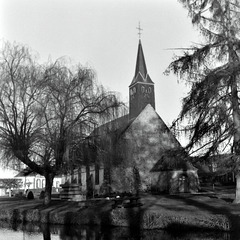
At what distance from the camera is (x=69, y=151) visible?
22109 millimetres

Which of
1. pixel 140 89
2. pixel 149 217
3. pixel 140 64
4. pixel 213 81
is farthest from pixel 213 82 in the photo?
pixel 140 64

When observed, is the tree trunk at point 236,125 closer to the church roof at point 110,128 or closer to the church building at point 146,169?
the church roof at point 110,128

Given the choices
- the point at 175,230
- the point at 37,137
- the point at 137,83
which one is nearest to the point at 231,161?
the point at 175,230

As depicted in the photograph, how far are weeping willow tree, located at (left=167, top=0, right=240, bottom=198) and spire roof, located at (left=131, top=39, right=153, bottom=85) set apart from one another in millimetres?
40849

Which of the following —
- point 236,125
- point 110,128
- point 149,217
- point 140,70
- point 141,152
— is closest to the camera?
point 149,217

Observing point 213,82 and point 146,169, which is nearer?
point 213,82

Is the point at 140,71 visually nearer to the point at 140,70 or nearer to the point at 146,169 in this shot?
the point at 140,70

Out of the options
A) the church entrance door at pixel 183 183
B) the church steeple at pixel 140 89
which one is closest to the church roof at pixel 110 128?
the church entrance door at pixel 183 183

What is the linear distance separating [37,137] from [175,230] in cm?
999

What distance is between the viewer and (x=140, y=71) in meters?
62.3

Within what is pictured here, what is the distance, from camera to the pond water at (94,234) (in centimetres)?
1455

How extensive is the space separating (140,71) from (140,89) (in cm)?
413

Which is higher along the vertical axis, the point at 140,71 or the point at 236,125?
the point at 140,71

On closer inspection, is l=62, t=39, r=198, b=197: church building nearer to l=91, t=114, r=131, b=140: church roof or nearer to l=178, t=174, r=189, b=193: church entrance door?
l=178, t=174, r=189, b=193: church entrance door
